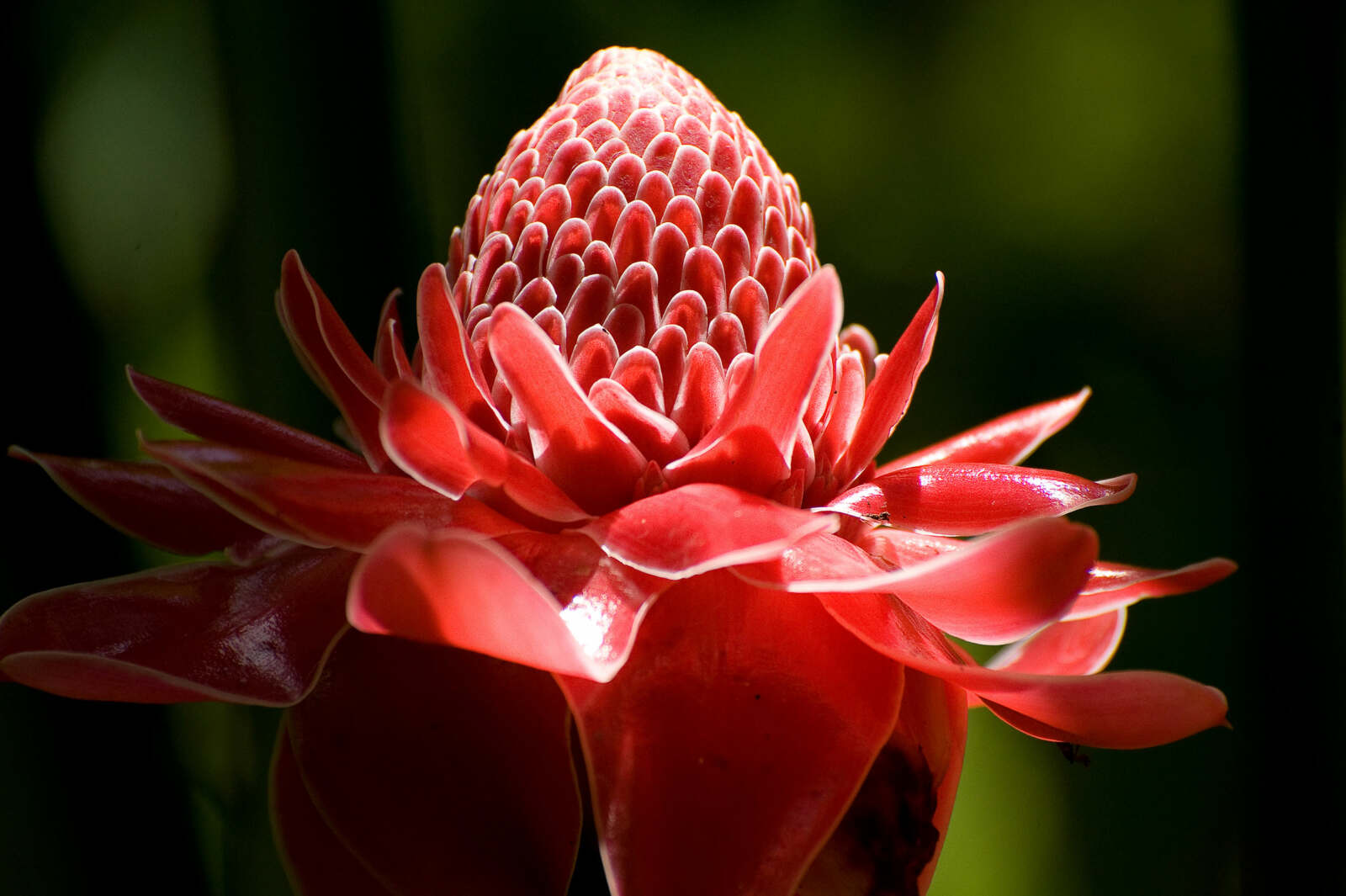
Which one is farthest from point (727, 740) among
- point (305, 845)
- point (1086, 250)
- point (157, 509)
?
point (1086, 250)

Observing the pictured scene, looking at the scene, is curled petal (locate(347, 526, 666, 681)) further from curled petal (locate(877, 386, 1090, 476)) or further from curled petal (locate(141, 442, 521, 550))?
curled petal (locate(877, 386, 1090, 476))

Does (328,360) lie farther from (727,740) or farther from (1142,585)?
(1142,585)

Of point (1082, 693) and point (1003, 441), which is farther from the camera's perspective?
point (1003, 441)

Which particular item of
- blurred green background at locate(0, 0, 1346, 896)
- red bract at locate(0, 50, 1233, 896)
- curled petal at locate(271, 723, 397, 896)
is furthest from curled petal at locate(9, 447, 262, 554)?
blurred green background at locate(0, 0, 1346, 896)

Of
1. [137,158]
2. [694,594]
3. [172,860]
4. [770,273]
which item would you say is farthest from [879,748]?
[137,158]

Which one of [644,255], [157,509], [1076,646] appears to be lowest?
[1076,646]

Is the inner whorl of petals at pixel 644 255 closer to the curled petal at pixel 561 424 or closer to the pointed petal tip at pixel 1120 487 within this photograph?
the curled petal at pixel 561 424

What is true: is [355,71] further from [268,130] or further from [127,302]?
[127,302]
